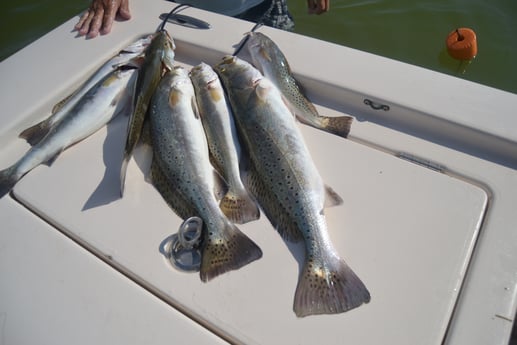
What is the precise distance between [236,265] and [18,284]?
2.68 ft

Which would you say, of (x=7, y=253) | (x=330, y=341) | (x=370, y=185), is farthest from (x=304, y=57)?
(x=7, y=253)

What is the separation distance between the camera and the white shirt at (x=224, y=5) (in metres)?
2.99

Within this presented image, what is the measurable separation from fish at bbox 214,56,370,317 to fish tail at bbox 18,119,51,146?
0.91 meters

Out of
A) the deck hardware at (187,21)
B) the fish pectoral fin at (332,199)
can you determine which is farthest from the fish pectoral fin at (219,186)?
the deck hardware at (187,21)

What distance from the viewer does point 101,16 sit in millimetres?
2457

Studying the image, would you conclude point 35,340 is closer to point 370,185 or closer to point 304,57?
point 370,185

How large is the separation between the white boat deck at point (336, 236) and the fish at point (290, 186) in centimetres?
6

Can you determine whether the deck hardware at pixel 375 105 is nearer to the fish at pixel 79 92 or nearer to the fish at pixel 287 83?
the fish at pixel 287 83

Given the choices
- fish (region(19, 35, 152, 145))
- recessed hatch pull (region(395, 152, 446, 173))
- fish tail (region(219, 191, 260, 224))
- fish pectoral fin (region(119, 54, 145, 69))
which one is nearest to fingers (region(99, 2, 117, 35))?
fish (region(19, 35, 152, 145))

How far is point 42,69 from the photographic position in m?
2.22

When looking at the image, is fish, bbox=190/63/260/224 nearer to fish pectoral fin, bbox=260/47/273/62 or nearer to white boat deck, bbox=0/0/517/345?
white boat deck, bbox=0/0/517/345

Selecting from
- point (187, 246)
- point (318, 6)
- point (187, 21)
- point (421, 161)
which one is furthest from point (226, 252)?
point (318, 6)

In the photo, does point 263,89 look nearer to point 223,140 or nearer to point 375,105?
point 223,140

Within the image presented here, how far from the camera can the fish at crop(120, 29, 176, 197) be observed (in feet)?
5.70
